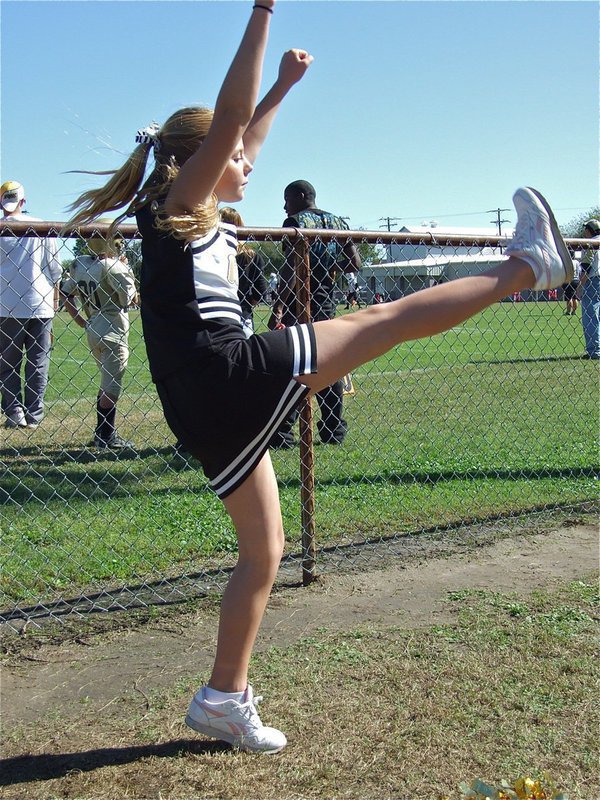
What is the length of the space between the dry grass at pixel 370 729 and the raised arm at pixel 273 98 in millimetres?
1849

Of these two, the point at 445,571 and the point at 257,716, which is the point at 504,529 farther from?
the point at 257,716

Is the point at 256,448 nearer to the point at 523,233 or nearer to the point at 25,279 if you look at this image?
the point at 523,233

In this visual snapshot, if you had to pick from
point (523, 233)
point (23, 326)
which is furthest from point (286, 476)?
point (523, 233)

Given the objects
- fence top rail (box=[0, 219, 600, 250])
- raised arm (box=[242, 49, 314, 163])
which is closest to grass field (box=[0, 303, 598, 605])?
fence top rail (box=[0, 219, 600, 250])

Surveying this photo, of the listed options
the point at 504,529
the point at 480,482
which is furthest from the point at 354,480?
the point at 504,529

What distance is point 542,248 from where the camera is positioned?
2.53 m

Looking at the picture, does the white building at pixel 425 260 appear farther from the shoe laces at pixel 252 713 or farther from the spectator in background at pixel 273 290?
the shoe laces at pixel 252 713

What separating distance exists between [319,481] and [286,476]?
0.28 meters

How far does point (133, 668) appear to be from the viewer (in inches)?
131

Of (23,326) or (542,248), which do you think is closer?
(542,248)

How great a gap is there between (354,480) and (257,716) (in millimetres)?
3386

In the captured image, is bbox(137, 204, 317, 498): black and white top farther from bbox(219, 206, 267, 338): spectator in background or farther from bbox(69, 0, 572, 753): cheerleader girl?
bbox(219, 206, 267, 338): spectator in background

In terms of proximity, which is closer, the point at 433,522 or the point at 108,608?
the point at 108,608

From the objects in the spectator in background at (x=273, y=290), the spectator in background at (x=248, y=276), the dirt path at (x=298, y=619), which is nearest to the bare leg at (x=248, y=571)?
the dirt path at (x=298, y=619)
